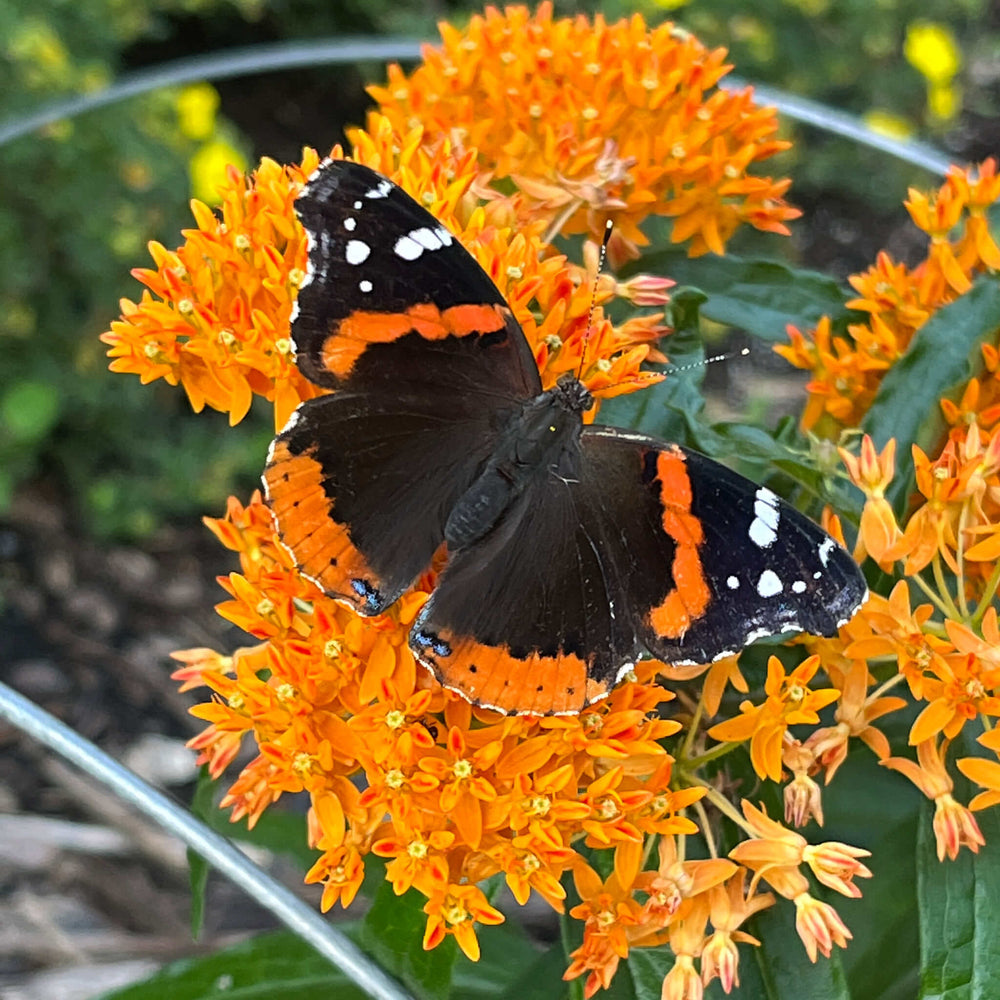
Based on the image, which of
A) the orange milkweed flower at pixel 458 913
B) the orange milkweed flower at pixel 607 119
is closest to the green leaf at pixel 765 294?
the orange milkweed flower at pixel 607 119

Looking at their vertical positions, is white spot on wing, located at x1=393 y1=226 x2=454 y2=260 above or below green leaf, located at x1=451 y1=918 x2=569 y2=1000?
above

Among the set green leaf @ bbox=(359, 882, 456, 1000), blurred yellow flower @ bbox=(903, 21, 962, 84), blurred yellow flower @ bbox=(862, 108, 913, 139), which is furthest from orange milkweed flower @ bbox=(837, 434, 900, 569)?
blurred yellow flower @ bbox=(903, 21, 962, 84)

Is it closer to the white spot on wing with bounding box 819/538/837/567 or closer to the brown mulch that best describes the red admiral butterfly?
the white spot on wing with bounding box 819/538/837/567

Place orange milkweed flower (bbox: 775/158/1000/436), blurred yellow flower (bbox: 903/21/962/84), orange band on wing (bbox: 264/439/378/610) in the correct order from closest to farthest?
Answer: orange band on wing (bbox: 264/439/378/610)
orange milkweed flower (bbox: 775/158/1000/436)
blurred yellow flower (bbox: 903/21/962/84)

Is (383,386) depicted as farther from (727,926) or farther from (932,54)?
(932,54)

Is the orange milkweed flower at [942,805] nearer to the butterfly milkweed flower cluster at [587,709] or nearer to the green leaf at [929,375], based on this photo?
the butterfly milkweed flower cluster at [587,709]

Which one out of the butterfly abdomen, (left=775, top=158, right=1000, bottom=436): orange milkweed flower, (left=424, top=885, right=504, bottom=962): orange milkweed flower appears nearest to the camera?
(left=424, top=885, right=504, bottom=962): orange milkweed flower

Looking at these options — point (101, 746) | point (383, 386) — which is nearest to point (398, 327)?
point (383, 386)

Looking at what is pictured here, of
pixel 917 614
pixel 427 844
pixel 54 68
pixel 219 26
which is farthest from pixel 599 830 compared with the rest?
pixel 219 26
